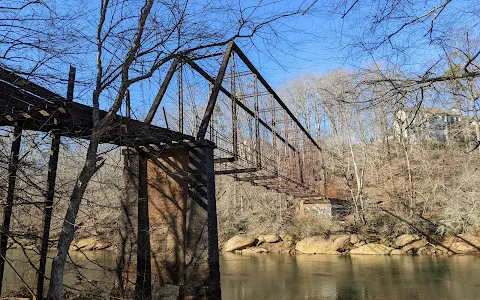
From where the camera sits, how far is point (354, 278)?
32.3 feet

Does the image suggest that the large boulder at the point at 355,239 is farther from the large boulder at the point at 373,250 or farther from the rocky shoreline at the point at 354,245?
Answer: the large boulder at the point at 373,250

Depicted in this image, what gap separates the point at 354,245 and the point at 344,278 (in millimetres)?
7041

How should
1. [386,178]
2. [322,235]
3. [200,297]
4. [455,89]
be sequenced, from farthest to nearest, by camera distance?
1. [386,178]
2. [322,235]
3. [200,297]
4. [455,89]

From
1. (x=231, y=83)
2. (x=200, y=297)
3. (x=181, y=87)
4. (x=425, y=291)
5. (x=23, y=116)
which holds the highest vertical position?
(x=231, y=83)

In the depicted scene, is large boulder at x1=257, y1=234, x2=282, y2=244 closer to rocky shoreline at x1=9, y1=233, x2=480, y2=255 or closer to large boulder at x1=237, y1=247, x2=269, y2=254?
rocky shoreline at x1=9, y1=233, x2=480, y2=255

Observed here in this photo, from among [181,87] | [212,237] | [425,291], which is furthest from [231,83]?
[425,291]

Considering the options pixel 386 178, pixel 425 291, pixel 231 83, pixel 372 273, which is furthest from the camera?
pixel 386 178

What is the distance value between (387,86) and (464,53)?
0.66 metres

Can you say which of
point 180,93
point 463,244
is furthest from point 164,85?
point 463,244

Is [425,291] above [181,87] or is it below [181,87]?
below

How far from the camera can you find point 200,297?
4.42 m

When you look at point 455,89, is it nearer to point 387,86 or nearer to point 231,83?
point 387,86

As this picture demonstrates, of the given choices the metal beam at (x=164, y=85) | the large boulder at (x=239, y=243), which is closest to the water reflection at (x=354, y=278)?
the large boulder at (x=239, y=243)

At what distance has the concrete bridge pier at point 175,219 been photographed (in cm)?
449
